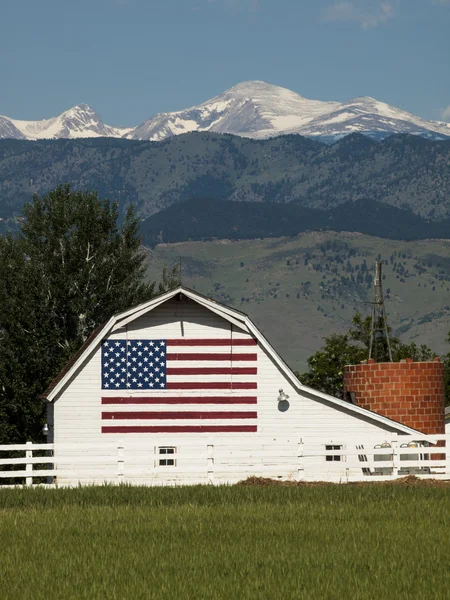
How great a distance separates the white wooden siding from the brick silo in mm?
2362

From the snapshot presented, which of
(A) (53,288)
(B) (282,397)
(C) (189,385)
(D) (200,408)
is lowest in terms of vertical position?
(D) (200,408)

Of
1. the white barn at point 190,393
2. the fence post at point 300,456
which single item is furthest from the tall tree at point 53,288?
the fence post at point 300,456

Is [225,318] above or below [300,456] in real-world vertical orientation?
above

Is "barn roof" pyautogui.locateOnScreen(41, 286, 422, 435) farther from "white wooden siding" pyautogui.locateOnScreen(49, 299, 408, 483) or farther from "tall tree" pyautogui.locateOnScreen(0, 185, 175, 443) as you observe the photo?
"tall tree" pyautogui.locateOnScreen(0, 185, 175, 443)

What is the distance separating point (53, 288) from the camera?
74.4m

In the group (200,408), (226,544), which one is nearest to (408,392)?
(200,408)

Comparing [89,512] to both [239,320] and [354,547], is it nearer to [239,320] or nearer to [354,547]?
[354,547]

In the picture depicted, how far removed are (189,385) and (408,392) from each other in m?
8.76

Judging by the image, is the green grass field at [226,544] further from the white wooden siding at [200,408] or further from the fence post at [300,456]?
the white wooden siding at [200,408]

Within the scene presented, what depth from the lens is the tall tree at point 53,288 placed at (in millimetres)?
71438

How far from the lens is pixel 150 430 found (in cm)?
4544

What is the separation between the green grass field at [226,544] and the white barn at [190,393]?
12.3 metres

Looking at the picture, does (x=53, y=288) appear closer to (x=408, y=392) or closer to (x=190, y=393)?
(x=190, y=393)

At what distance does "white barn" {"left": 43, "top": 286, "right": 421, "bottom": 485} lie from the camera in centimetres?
4534
